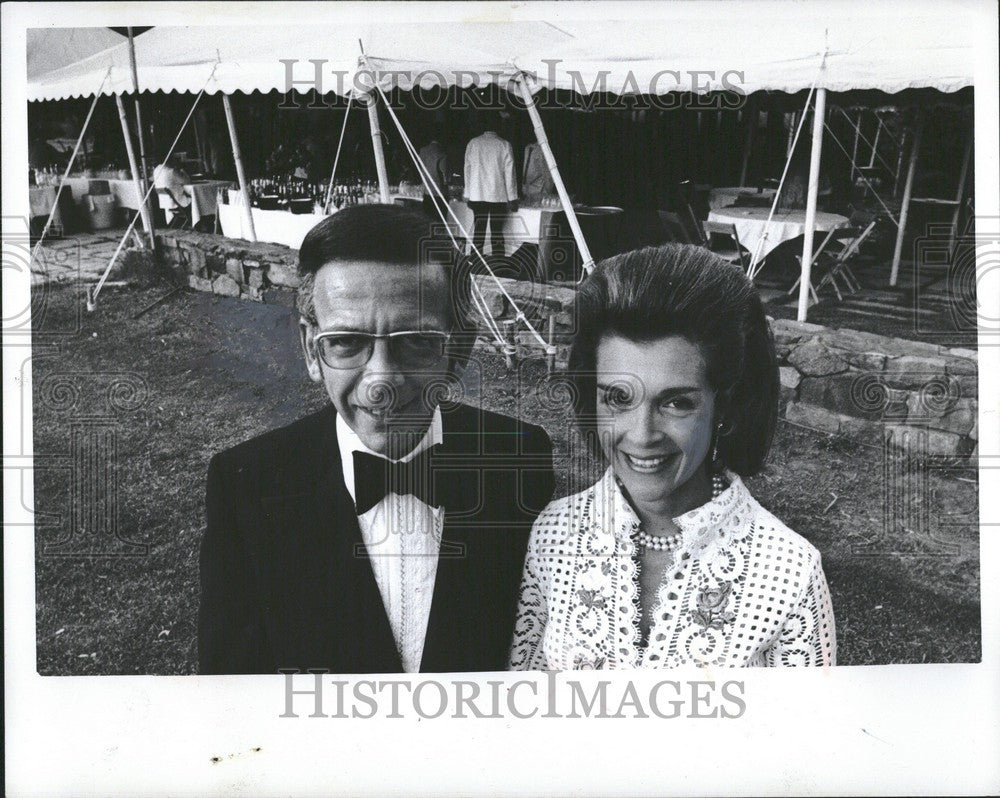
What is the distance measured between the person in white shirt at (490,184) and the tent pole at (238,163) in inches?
29.0

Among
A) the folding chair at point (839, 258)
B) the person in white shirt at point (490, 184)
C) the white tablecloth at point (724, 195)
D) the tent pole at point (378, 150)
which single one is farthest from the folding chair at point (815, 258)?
the tent pole at point (378, 150)

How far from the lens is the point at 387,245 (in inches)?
153

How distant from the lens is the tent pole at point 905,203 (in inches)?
155

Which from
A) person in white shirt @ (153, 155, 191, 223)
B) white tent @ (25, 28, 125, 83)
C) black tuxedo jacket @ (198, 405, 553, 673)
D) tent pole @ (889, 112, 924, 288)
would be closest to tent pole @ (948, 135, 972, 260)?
tent pole @ (889, 112, 924, 288)

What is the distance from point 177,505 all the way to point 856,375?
89.0 inches

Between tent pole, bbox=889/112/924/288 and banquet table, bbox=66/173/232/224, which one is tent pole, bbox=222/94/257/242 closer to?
banquet table, bbox=66/173/232/224

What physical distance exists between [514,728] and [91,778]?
1.39 m

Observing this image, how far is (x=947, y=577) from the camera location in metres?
4.06

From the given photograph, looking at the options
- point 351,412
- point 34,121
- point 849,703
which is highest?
point 34,121

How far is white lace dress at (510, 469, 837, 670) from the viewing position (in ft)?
12.8

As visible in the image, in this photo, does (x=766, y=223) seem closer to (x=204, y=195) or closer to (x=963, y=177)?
(x=963, y=177)

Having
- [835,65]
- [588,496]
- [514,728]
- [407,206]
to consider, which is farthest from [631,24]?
[514,728]

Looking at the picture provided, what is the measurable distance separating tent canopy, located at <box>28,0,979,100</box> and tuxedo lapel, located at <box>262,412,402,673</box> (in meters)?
1.16

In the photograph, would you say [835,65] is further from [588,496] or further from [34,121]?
[34,121]
